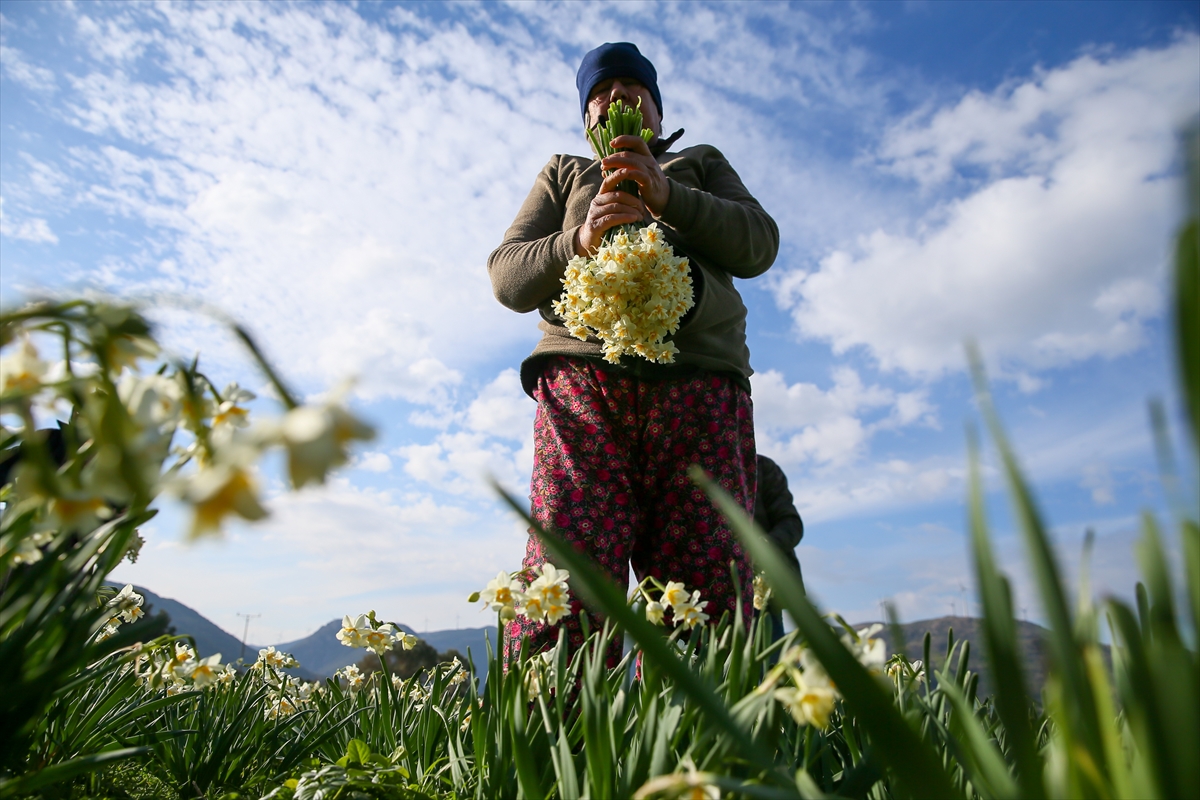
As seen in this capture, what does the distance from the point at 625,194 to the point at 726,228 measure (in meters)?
0.39

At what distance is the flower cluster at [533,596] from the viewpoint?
4.69 feet

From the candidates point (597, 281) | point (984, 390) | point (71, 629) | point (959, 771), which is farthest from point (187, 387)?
point (597, 281)

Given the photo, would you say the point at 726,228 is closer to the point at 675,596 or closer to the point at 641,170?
the point at 641,170

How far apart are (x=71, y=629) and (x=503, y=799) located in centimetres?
69

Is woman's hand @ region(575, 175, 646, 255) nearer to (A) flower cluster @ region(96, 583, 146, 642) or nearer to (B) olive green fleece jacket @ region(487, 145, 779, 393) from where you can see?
(B) olive green fleece jacket @ region(487, 145, 779, 393)

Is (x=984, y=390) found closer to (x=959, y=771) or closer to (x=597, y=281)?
(x=959, y=771)

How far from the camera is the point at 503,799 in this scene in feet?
3.84

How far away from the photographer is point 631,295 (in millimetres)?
2250

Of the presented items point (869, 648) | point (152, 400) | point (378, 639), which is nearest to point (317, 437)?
point (152, 400)

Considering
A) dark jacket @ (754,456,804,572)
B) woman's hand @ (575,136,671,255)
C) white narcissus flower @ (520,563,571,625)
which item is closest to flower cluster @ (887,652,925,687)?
white narcissus flower @ (520,563,571,625)

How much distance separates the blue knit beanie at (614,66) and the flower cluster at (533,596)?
2143 millimetres

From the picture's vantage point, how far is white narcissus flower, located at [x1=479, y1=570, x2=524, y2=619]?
146 cm

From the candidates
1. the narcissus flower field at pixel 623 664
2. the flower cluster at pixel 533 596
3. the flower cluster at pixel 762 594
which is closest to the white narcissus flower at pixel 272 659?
the narcissus flower field at pixel 623 664

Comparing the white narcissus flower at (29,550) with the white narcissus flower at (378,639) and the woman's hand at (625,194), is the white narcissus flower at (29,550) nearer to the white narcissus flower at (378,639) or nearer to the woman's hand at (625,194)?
the white narcissus flower at (378,639)
